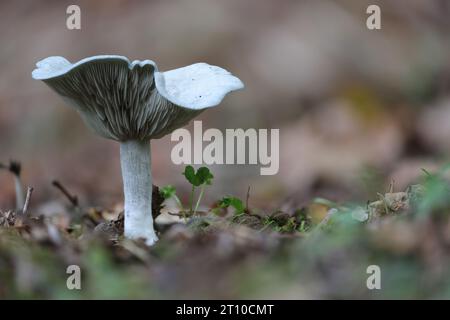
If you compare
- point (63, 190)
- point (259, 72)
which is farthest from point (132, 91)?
point (259, 72)

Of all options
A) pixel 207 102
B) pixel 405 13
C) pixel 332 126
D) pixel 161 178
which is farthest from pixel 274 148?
pixel 207 102

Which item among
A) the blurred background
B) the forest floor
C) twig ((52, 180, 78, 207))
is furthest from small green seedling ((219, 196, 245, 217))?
the blurred background

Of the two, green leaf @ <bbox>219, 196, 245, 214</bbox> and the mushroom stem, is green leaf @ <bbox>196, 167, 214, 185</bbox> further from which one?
the mushroom stem

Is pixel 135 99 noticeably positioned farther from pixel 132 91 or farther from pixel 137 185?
pixel 137 185

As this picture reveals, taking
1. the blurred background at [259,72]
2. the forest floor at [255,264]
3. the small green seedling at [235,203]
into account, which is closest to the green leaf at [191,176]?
the small green seedling at [235,203]
